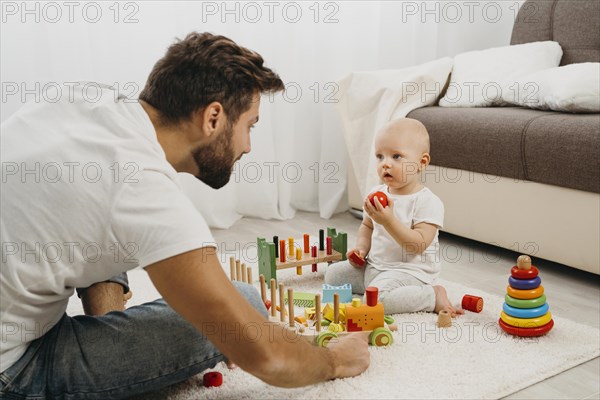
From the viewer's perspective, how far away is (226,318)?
0.97 metres

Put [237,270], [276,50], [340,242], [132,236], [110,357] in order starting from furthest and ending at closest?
[276,50], [340,242], [237,270], [110,357], [132,236]

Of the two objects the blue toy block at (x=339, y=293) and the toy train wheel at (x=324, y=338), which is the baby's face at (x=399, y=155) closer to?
the blue toy block at (x=339, y=293)

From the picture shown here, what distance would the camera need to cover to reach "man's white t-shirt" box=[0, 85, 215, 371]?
95 centimetres

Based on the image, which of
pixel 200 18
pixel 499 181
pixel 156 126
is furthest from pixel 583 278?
pixel 200 18

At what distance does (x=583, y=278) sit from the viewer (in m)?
1.99

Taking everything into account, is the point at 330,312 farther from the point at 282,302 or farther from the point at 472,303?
the point at 472,303

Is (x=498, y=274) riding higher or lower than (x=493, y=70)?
lower

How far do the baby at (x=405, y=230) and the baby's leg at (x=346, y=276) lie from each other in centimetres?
2

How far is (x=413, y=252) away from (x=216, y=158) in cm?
74

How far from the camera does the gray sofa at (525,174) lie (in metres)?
1.89

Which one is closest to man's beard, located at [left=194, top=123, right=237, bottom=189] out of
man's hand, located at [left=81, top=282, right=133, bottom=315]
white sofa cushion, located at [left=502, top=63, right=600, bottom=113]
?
man's hand, located at [left=81, top=282, right=133, bottom=315]

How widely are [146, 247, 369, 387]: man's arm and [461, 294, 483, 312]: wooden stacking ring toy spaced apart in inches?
27.9

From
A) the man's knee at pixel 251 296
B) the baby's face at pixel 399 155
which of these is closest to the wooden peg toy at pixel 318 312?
the man's knee at pixel 251 296

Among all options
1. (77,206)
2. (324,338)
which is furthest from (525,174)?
(77,206)
